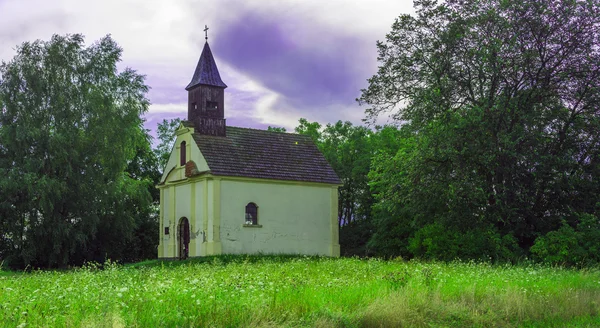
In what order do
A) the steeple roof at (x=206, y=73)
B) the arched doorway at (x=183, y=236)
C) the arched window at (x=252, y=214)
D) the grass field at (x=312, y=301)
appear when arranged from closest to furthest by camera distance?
the grass field at (x=312, y=301) < the arched window at (x=252, y=214) < the arched doorway at (x=183, y=236) < the steeple roof at (x=206, y=73)

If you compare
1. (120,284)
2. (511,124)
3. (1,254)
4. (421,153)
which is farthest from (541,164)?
(1,254)

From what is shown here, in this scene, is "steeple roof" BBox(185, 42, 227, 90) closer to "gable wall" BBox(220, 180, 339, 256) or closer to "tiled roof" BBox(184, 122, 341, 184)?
"tiled roof" BBox(184, 122, 341, 184)

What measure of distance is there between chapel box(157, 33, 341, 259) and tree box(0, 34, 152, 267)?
3.85 metres

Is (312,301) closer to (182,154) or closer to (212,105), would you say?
(182,154)

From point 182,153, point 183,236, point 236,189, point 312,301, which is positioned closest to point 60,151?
point 182,153

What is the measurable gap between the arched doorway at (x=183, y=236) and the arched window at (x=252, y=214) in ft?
12.5

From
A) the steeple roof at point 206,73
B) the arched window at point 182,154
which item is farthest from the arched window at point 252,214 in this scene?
the steeple roof at point 206,73

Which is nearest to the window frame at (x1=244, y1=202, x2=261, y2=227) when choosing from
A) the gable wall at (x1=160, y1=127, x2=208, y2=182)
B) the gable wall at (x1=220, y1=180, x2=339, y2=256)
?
the gable wall at (x1=220, y1=180, x2=339, y2=256)

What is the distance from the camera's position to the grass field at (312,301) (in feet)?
30.0

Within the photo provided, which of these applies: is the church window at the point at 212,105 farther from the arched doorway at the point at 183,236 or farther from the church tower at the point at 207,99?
the arched doorway at the point at 183,236

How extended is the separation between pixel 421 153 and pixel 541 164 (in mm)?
4931

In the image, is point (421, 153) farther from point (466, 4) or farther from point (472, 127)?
point (466, 4)

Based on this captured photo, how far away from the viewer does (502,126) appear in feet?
93.8

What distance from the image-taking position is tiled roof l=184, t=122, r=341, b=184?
35531 millimetres
